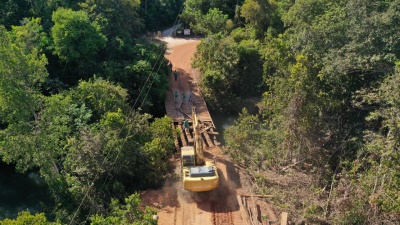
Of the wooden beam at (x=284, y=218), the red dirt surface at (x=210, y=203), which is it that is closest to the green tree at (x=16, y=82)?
the red dirt surface at (x=210, y=203)

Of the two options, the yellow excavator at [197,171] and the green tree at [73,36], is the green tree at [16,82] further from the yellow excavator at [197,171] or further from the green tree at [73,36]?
the yellow excavator at [197,171]

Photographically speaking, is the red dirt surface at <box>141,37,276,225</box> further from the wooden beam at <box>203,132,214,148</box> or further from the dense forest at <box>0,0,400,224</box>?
the wooden beam at <box>203,132,214,148</box>

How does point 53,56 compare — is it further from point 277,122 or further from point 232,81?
point 277,122

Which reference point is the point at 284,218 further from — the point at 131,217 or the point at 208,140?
the point at 208,140

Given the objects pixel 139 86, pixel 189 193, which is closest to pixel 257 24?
pixel 139 86

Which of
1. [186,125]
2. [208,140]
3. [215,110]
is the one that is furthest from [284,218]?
[215,110]

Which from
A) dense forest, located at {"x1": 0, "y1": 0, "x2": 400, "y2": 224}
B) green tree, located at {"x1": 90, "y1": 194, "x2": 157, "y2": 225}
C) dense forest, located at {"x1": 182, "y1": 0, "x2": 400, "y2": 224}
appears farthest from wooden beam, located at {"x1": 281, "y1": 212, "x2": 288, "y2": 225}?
green tree, located at {"x1": 90, "y1": 194, "x2": 157, "y2": 225}
